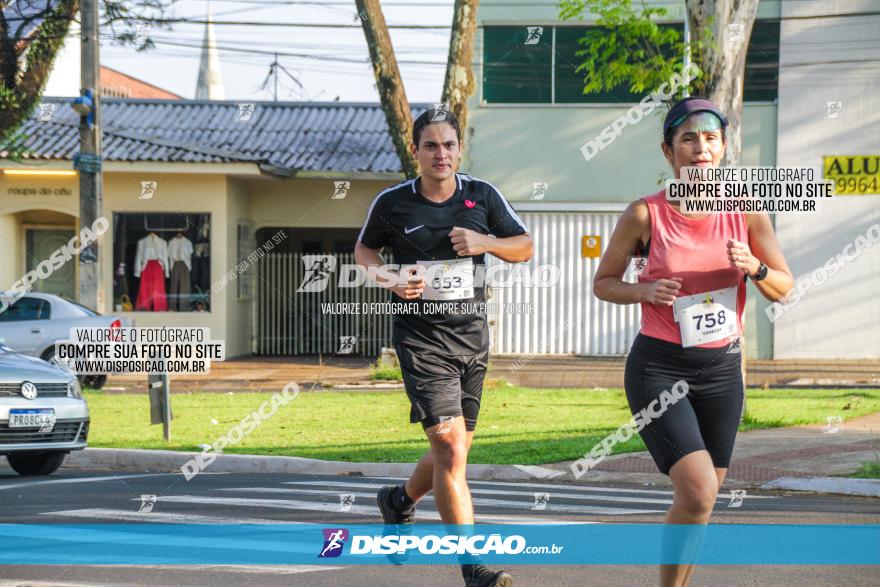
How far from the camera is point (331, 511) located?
855 cm

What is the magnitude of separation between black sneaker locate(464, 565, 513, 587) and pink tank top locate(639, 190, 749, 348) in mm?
1162

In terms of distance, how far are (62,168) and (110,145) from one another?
1036 millimetres

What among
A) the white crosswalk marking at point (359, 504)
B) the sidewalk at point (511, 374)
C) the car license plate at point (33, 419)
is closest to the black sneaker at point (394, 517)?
the white crosswalk marking at point (359, 504)

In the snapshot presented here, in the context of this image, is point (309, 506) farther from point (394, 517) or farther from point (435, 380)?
point (435, 380)

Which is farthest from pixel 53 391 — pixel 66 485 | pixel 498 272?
pixel 498 272

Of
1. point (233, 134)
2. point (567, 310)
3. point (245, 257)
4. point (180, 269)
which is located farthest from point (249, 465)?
point (233, 134)

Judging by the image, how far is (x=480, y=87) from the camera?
25656 millimetres

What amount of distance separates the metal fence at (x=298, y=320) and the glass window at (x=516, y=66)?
4.86 metres

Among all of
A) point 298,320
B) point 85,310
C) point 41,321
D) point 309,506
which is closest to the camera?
point 309,506

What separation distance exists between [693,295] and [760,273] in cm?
27

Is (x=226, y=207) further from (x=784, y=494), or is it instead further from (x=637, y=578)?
(x=637, y=578)

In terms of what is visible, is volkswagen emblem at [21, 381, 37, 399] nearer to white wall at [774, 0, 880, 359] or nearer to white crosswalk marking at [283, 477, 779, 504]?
white crosswalk marking at [283, 477, 779, 504]

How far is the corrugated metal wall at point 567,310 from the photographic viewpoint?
25.7 metres

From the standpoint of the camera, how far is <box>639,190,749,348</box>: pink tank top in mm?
5051
